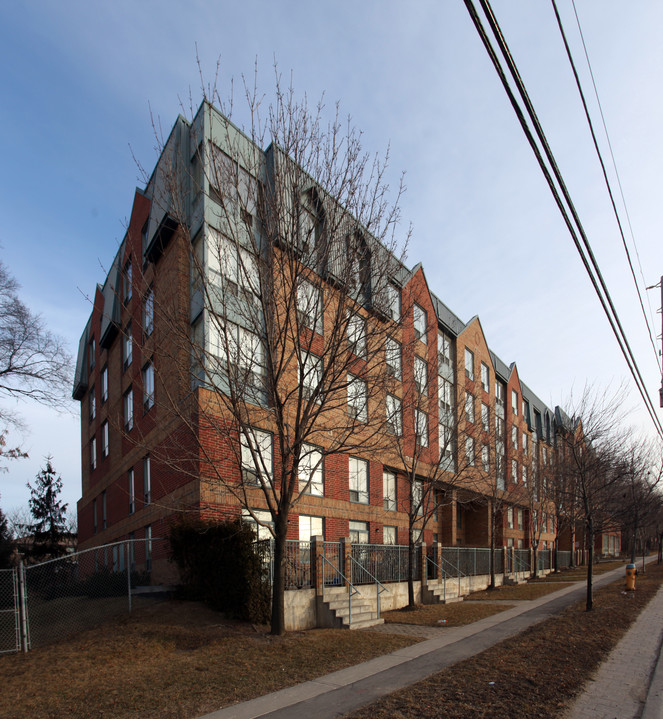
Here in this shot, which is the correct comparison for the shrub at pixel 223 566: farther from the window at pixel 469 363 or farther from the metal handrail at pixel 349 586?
the window at pixel 469 363

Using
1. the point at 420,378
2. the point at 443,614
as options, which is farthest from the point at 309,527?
the point at 420,378

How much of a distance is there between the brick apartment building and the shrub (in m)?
0.99

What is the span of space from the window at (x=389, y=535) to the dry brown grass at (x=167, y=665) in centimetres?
1041

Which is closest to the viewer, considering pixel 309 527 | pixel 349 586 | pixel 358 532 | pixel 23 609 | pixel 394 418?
pixel 23 609

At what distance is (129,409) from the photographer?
22203 millimetres

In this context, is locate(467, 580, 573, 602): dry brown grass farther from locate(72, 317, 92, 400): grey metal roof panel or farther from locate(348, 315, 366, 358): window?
locate(72, 317, 92, 400): grey metal roof panel

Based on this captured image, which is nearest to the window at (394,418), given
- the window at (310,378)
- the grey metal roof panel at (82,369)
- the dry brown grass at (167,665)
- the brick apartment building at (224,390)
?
the brick apartment building at (224,390)

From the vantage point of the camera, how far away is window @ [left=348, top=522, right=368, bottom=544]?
66.8 feet

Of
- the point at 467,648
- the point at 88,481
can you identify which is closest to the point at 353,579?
the point at 467,648

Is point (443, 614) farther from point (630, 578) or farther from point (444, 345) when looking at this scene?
point (444, 345)

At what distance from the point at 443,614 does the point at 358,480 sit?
654 cm

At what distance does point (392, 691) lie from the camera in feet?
24.5

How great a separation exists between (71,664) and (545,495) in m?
28.7

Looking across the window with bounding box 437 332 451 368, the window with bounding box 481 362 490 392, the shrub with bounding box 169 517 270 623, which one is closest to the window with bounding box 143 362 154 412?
the shrub with bounding box 169 517 270 623
